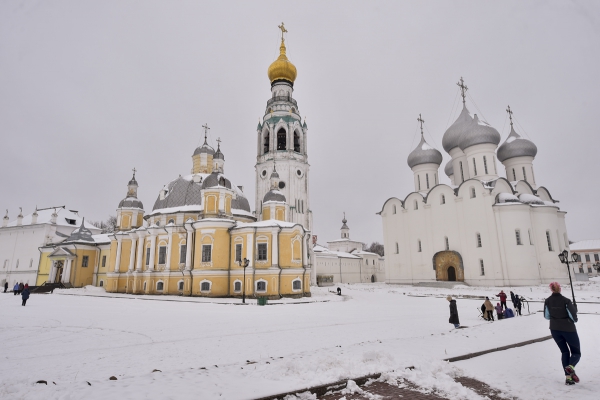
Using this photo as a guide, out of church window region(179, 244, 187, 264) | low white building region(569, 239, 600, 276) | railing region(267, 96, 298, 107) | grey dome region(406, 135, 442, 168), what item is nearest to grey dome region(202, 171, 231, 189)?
church window region(179, 244, 187, 264)

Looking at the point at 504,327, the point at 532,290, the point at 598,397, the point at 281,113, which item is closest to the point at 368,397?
the point at 598,397

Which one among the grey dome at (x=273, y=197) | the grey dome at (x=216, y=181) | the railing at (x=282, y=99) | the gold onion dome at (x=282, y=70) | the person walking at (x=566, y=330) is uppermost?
the gold onion dome at (x=282, y=70)

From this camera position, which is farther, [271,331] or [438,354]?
[271,331]

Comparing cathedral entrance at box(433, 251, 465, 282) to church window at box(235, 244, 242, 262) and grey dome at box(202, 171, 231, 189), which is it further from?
grey dome at box(202, 171, 231, 189)

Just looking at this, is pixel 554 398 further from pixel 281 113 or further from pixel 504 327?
pixel 281 113

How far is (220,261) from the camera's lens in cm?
2748

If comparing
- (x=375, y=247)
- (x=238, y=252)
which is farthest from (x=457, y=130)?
(x=375, y=247)

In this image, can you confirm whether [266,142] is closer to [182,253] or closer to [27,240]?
[182,253]

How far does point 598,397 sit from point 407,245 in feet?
116

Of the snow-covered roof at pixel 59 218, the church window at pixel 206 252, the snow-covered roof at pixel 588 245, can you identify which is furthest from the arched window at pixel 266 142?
the snow-covered roof at pixel 588 245

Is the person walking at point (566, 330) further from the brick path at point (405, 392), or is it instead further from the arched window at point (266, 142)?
the arched window at point (266, 142)

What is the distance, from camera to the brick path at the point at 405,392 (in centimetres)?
523

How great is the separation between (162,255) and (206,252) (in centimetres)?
597

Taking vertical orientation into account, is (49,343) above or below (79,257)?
below
